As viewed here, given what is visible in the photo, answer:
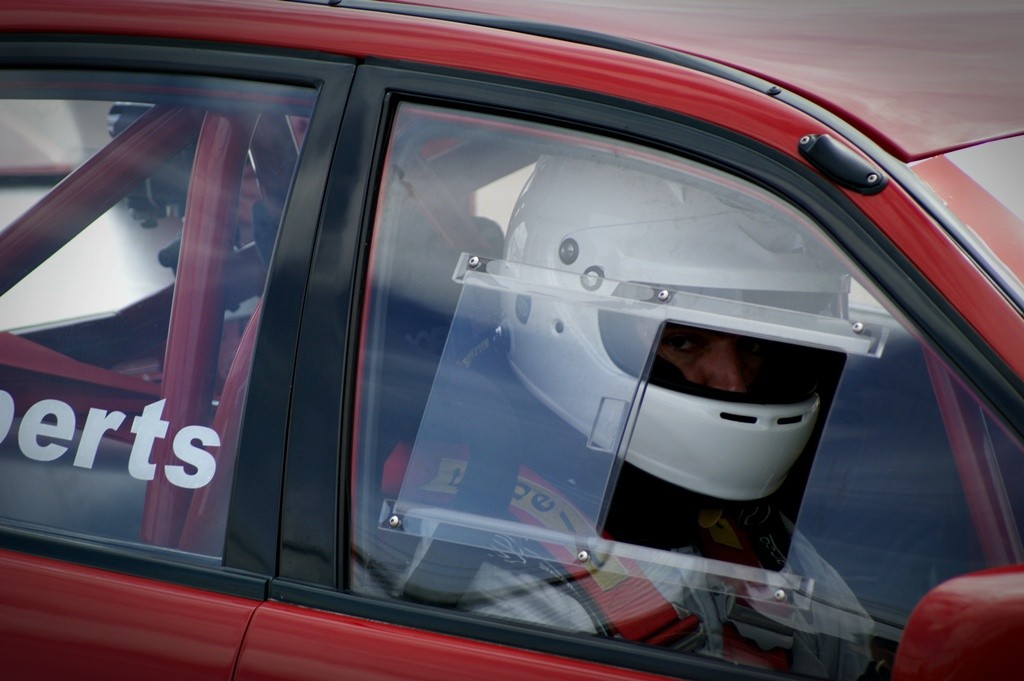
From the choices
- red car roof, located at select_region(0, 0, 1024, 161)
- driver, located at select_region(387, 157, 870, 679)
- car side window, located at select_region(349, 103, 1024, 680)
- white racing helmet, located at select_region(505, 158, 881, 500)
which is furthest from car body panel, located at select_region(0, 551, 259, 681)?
red car roof, located at select_region(0, 0, 1024, 161)

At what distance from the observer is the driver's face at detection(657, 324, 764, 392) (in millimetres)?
1316

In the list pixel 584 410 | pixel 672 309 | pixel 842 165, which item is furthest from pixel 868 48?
pixel 584 410

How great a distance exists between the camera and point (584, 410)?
1.35 metres

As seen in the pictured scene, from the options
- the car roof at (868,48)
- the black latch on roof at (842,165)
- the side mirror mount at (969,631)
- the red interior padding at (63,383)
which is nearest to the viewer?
the side mirror mount at (969,631)

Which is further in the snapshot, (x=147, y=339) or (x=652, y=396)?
(x=147, y=339)

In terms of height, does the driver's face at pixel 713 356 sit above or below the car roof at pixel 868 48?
below

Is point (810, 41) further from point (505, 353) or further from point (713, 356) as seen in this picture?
point (505, 353)

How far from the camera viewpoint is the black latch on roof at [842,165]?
3.80 feet

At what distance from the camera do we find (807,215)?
118 centimetres

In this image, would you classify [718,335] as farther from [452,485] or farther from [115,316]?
[115,316]

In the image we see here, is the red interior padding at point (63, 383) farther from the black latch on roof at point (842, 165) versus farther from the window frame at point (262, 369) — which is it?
the black latch on roof at point (842, 165)

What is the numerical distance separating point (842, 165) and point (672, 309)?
270 millimetres

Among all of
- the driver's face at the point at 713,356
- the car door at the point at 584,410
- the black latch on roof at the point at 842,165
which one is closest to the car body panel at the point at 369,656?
the car door at the point at 584,410

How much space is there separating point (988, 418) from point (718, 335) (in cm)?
34
